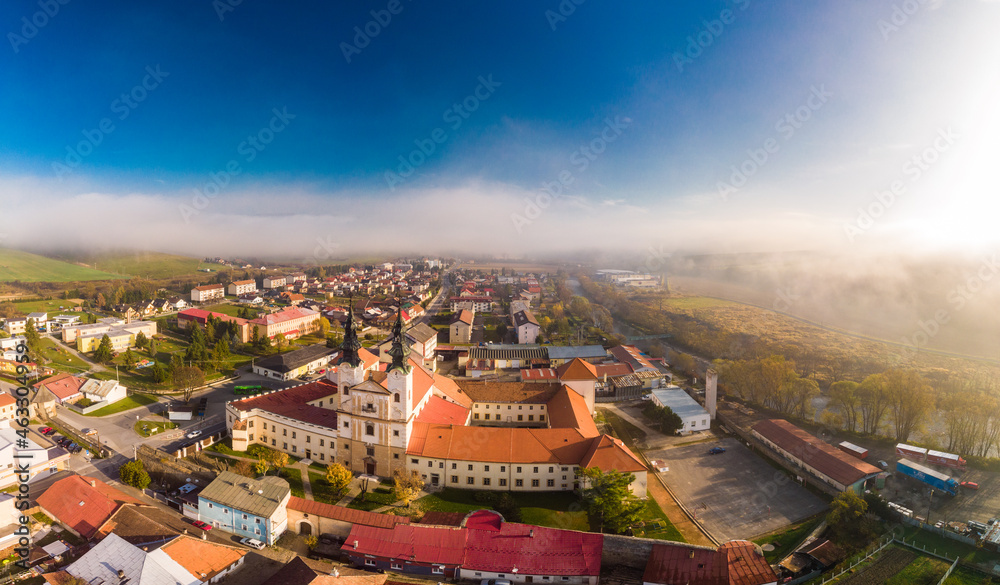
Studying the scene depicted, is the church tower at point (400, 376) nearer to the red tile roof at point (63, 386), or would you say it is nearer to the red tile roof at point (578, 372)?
the red tile roof at point (578, 372)

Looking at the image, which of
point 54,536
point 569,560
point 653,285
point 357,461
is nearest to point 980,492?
point 569,560

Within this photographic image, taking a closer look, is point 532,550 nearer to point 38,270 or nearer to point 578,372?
point 578,372

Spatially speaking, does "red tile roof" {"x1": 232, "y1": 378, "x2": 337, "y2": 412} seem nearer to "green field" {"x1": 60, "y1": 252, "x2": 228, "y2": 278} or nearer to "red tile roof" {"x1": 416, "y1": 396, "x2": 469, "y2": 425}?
"red tile roof" {"x1": 416, "y1": 396, "x2": 469, "y2": 425}

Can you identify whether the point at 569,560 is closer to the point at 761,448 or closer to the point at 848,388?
the point at 761,448

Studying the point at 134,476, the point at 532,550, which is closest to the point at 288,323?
the point at 134,476

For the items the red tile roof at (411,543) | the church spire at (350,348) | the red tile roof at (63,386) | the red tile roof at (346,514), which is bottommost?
the red tile roof at (411,543)

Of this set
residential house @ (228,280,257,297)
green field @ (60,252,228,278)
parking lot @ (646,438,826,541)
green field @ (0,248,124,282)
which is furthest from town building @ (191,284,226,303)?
parking lot @ (646,438,826,541)

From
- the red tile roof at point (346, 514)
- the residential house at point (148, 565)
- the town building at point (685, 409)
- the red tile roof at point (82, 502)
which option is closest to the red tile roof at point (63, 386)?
the red tile roof at point (82, 502)
